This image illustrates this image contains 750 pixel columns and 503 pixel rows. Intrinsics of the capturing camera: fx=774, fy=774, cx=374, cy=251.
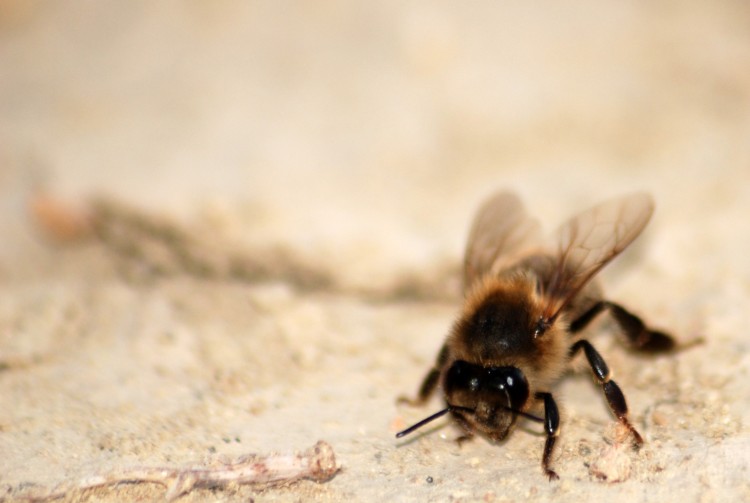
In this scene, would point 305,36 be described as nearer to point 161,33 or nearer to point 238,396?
point 161,33

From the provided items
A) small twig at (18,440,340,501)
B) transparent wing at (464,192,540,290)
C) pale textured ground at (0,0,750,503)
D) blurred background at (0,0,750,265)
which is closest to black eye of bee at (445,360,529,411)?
pale textured ground at (0,0,750,503)

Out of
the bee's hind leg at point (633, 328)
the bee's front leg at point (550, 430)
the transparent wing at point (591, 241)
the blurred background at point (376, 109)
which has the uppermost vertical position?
the blurred background at point (376, 109)

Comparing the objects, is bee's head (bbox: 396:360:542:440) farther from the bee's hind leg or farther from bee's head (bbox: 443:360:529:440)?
the bee's hind leg

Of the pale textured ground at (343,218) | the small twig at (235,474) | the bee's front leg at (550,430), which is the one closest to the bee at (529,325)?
the bee's front leg at (550,430)

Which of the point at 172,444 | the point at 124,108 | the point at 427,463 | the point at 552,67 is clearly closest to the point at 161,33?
the point at 124,108

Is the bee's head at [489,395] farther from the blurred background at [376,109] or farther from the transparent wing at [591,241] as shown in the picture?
the blurred background at [376,109]

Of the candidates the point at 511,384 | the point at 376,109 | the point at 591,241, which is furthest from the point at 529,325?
the point at 376,109
